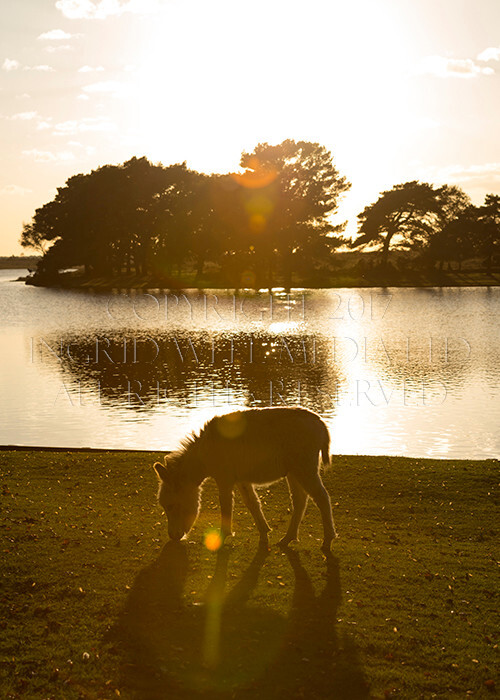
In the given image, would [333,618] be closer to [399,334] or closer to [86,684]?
[86,684]

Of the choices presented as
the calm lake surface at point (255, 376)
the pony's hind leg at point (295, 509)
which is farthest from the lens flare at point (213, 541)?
the calm lake surface at point (255, 376)

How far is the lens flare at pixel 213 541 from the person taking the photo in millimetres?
10516

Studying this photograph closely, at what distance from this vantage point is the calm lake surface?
72.6ft

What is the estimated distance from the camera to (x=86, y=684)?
6855mm

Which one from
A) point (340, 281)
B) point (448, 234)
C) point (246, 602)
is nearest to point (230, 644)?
point (246, 602)

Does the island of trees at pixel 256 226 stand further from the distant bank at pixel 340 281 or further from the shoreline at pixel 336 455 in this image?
the shoreline at pixel 336 455

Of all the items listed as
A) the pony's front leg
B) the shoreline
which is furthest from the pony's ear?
the shoreline

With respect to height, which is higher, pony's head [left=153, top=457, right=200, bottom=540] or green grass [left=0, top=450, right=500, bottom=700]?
pony's head [left=153, top=457, right=200, bottom=540]

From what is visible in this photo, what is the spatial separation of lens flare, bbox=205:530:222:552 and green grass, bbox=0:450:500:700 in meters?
0.18

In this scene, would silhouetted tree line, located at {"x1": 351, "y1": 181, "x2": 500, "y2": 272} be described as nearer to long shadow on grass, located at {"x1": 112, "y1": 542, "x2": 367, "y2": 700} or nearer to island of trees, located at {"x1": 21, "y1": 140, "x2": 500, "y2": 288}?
island of trees, located at {"x1": 21, "y1": 140, "x2": 500, "y2": 288}

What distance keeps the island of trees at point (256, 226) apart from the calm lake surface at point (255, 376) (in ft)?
147

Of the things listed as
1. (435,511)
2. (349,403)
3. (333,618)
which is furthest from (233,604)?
(349,403)

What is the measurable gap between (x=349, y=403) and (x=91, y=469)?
13411 millimetres

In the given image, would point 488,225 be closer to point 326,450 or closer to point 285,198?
point 285,198
